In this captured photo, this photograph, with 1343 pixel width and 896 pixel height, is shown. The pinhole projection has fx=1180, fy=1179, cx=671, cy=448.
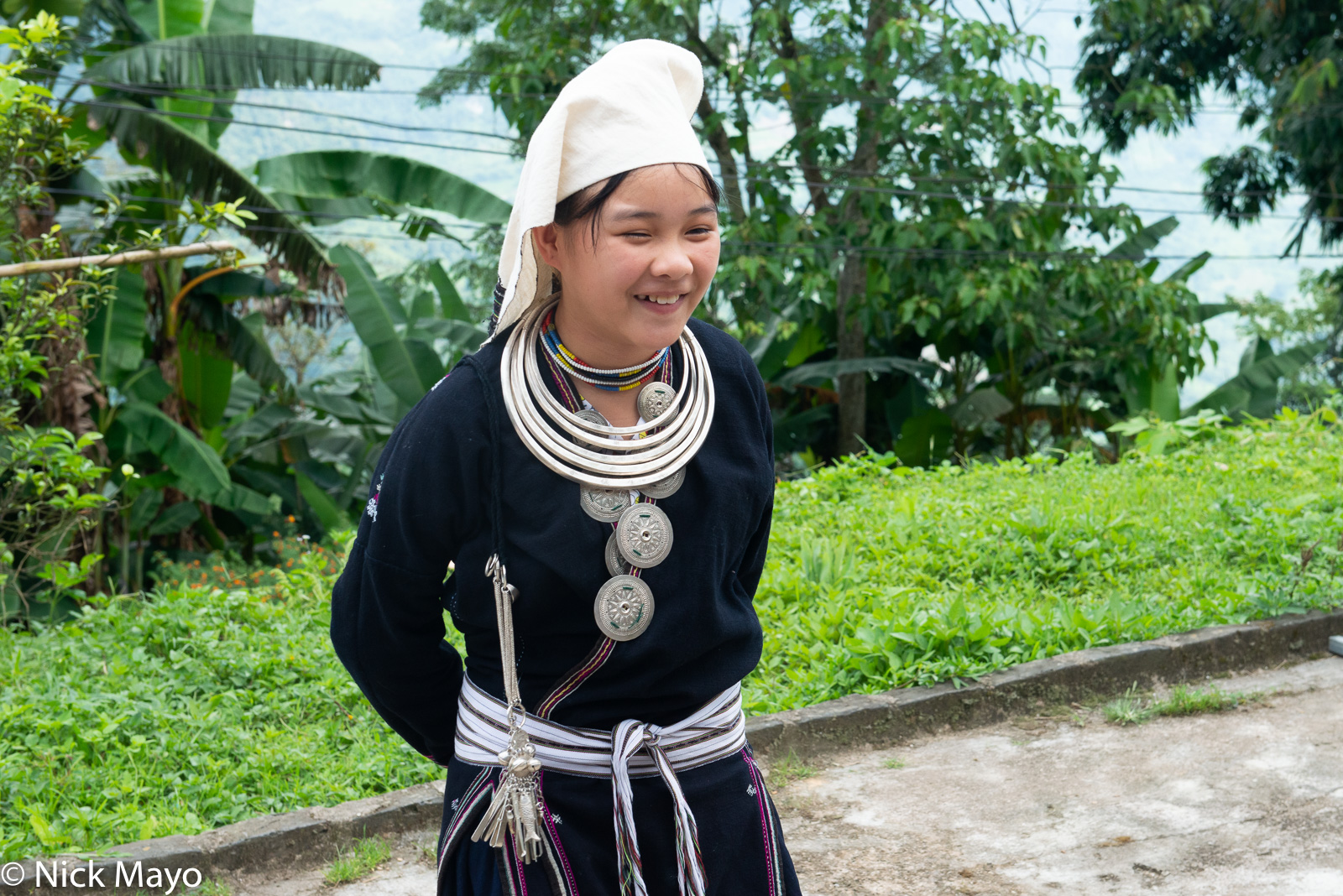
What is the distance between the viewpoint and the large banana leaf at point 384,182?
10453 millimetres

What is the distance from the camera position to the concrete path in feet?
10.1

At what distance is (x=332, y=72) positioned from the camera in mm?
9781

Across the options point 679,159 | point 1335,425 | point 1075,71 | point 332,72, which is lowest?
point 1335,425

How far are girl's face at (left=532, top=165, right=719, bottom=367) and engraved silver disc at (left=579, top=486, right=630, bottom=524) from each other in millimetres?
205

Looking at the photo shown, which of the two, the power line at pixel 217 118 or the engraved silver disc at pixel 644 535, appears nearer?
the engraved silver disc at pixel 644 535

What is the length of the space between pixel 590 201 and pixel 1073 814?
2665mm

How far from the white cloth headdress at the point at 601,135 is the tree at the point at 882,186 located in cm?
739

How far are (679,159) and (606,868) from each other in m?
0.99

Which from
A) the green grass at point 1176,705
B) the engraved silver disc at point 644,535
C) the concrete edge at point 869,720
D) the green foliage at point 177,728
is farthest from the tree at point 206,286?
the engraved silver disc at point 644,535

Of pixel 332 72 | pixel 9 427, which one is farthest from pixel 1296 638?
pixel 332 72

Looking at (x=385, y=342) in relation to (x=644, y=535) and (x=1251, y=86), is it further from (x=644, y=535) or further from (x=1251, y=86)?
(x=1251, y=86)

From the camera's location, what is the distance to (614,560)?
1.60 meters

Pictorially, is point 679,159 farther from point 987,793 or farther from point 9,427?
point 9,427

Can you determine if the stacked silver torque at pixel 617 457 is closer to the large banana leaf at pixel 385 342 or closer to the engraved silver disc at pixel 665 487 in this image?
the engraved silver disc at pixel 665 487
